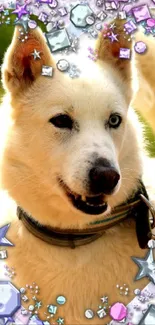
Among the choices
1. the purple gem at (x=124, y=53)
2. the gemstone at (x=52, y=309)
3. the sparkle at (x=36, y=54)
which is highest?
the sparkle at (x=36, y=54)

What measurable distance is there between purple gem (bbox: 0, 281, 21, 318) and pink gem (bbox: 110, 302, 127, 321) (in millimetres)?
396

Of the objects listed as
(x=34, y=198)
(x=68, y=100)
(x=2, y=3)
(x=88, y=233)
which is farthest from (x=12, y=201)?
(x=2, y=3)

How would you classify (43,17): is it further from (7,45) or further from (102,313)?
(102,313)

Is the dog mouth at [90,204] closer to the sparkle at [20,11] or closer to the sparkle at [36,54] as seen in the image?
the sparkle at [36,54]

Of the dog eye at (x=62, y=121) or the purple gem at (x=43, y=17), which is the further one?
the purple gem at (x=43, y=17)

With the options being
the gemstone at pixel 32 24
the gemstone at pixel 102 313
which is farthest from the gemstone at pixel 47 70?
the gemstone at pixel 102 313

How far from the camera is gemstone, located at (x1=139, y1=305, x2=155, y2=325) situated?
2277 mm

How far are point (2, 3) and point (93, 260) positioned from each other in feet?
4.24

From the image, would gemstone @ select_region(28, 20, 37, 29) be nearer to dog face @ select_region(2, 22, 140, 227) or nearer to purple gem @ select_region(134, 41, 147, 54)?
dog face @ select_region(2, 22, 140, 227)

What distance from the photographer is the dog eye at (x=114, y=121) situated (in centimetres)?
225

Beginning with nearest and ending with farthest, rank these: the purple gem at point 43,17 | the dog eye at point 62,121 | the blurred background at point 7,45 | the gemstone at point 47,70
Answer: the dog eye at point 62,121 < the gemstone at point 47,70 < the purple gem at point 43,17 < the blurred background at point 7,45

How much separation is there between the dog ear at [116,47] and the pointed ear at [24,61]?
0.24m

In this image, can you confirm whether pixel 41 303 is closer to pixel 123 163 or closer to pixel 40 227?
pixel 40 227

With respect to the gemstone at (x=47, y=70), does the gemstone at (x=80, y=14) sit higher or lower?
higher
